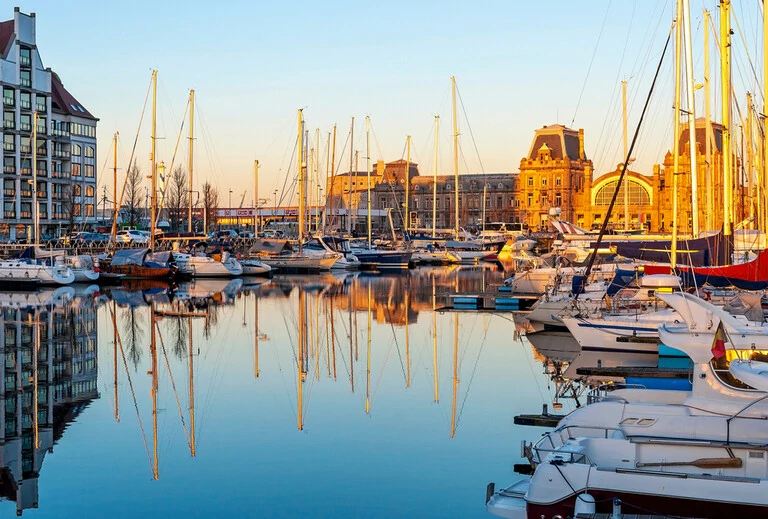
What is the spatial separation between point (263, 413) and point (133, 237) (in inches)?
2964

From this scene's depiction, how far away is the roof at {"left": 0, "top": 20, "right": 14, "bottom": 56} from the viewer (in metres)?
82.3

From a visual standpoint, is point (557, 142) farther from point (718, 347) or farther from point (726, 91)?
point (718, 347)

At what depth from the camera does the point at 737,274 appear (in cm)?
2792

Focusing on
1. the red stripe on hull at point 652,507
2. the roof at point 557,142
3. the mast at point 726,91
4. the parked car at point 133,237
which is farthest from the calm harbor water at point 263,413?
the roof at point 557,142

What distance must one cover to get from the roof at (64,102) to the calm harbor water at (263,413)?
62.6m

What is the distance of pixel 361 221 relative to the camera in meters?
153

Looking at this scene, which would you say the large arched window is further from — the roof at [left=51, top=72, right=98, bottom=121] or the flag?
the flag

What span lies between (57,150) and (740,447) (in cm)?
9068

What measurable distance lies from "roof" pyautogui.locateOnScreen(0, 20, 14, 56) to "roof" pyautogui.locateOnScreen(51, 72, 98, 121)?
39.7 feet

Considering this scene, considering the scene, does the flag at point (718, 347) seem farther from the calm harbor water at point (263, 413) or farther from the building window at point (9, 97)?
the building window at point (9, 97)

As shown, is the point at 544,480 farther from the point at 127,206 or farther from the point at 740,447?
the point at 127,206

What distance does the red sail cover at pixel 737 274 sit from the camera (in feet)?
90.2

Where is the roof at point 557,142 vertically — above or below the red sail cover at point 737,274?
above

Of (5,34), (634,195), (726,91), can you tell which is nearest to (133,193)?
(5,34)
